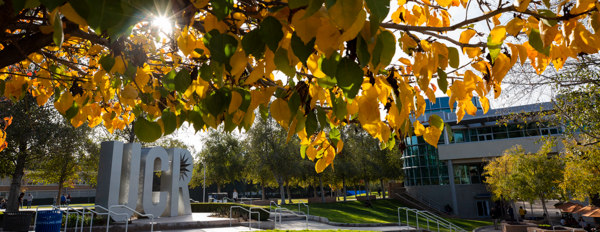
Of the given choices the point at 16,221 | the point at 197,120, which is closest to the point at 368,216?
the point at 16,221

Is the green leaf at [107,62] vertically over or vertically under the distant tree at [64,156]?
under

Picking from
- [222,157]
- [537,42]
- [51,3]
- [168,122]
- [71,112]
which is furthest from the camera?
[222,157]

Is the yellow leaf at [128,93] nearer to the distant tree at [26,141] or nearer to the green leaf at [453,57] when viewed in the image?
the green leaf at [453,57]

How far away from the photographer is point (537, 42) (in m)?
1.08

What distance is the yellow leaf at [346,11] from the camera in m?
0.71

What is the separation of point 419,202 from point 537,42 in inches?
1197

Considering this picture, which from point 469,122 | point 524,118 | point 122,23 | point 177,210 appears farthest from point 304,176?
point 122,23

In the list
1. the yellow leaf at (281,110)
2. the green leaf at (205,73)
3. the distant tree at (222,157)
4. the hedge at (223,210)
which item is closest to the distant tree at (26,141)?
the hedge at (223,210)

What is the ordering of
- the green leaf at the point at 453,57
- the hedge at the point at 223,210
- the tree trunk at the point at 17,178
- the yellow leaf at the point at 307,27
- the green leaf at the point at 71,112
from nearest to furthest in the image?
1. the yellow leaf at the point at 307,27
2. the green leaf at the point at 453,57
3. the green leaf at the point at 71,112
4. the hedge at the point at 223,210
5. the tree trunk at the point at 17,178

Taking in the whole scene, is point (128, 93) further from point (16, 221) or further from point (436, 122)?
point (16, 221)

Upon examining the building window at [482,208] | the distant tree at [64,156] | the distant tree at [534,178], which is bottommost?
the building window at [482,208]

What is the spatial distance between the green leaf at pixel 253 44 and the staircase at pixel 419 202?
27580 millimetres

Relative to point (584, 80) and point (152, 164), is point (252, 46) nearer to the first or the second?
point (584, 80)

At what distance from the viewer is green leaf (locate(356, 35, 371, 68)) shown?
0.95 m
